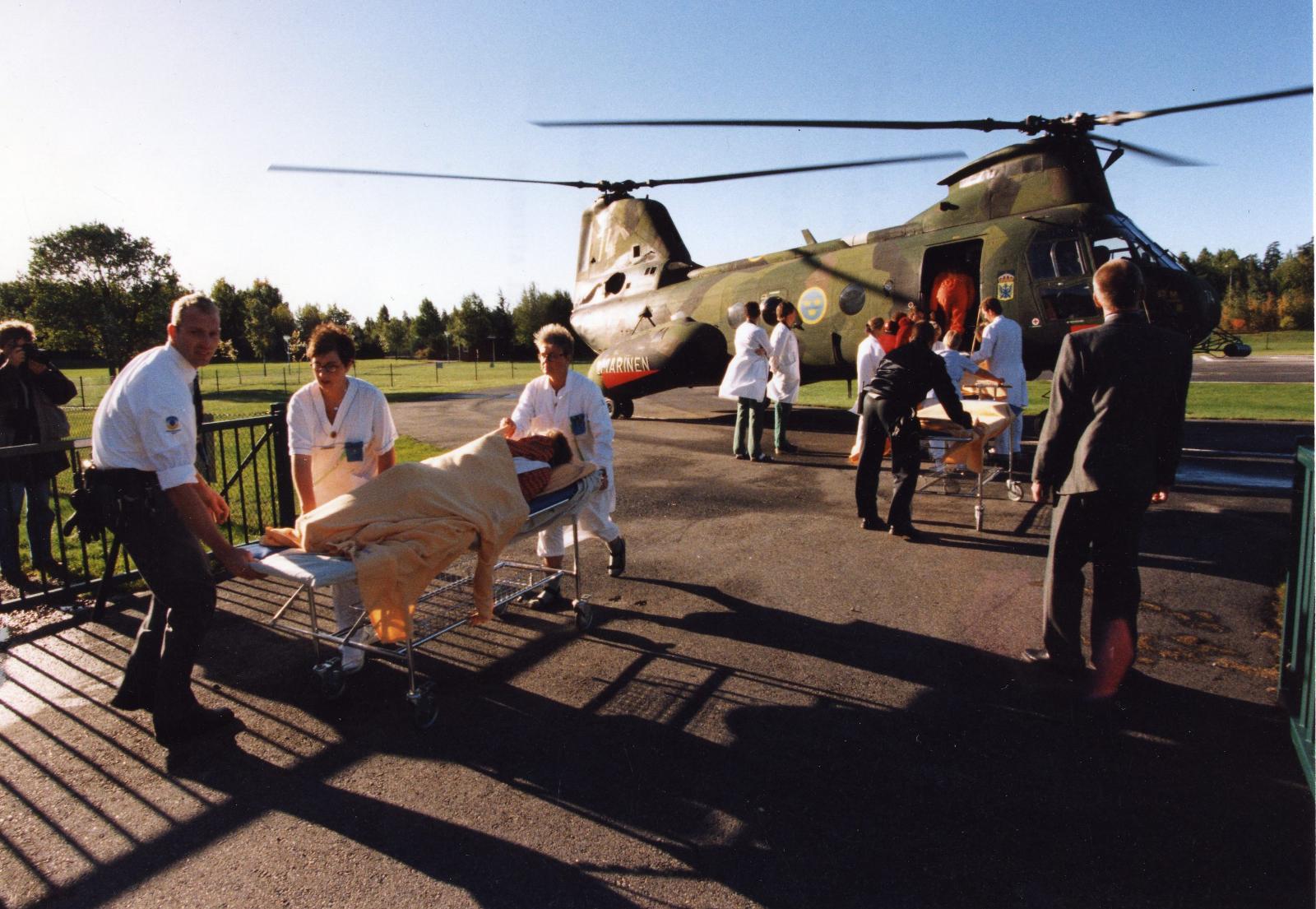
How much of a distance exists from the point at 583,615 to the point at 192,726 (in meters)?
2.20

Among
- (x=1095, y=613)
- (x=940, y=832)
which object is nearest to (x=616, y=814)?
(x=940, y=832)

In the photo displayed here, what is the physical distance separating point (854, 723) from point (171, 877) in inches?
115

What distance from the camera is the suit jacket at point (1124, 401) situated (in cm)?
382

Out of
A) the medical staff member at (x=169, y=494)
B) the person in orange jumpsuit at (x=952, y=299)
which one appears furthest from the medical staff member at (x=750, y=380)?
the medical staff member at (x=169, y=494)

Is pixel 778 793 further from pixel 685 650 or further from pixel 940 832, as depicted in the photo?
pixel 685 650

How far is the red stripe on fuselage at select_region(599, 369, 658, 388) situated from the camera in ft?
46.0

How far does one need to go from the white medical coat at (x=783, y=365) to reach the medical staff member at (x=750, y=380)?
14 cm

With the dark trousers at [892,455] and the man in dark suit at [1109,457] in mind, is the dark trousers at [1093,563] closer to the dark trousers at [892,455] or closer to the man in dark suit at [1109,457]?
the man in dark suit at [1109,457]

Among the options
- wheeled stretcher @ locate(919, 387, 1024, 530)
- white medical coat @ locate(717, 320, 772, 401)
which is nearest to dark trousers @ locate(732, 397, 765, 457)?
white medical coat @ locate(717, 320, 772, 401)

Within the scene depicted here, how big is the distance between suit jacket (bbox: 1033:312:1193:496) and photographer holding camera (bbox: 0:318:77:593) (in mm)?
7148

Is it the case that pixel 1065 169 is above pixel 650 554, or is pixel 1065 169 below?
above

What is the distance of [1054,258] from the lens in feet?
33.4

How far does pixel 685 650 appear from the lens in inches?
180

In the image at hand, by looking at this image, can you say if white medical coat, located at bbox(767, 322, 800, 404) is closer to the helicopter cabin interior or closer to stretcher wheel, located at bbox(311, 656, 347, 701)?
the helicopter cabin interior
